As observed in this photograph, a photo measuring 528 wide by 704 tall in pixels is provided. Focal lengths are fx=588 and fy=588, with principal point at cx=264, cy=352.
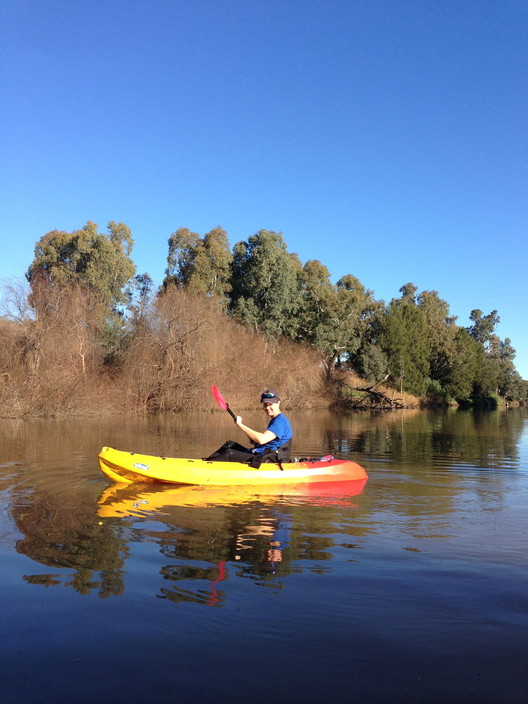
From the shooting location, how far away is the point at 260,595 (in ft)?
12.7

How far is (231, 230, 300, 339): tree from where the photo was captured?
124ft

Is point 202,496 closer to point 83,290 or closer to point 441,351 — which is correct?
point 83,290

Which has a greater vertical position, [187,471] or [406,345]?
[406,345]

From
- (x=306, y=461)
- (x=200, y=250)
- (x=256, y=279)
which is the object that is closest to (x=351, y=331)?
(x=256, y=279)

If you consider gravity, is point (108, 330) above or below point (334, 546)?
above

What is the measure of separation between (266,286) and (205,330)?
1213cm

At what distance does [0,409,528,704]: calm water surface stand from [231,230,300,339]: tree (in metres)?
30.1

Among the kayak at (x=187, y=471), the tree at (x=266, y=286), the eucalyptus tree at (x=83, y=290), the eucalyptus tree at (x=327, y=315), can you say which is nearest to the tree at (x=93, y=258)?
the eucalyptus tree at (x=83, y=290)

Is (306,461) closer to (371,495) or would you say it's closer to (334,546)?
(371,495)

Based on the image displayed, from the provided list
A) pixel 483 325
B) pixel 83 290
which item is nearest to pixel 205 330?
pixel 83 290

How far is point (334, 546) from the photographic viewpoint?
5.19 m

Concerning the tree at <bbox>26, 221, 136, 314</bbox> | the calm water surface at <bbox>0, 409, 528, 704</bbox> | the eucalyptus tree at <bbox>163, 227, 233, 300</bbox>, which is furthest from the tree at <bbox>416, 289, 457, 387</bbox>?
the calm water surface at <bbox>0, 409, 528, 704</bbox>

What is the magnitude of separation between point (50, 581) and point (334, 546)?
2.38 metres

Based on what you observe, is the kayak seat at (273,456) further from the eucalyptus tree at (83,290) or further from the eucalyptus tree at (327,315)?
the eucalyptus tree at (327,315)
